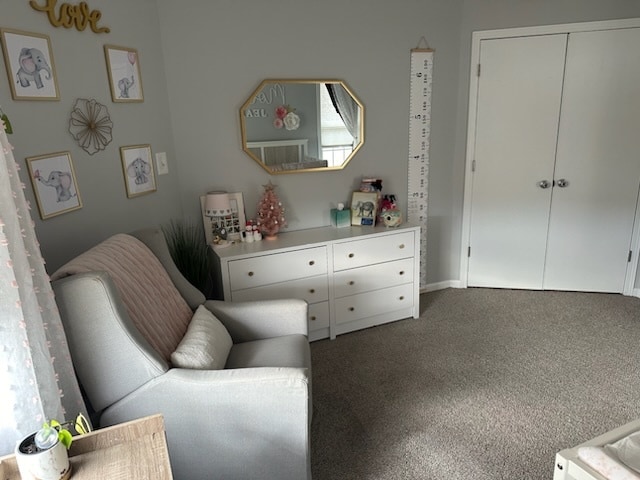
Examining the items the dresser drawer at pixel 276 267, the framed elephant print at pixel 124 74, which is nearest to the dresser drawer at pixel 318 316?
the dresser drawer at pixel 276 267

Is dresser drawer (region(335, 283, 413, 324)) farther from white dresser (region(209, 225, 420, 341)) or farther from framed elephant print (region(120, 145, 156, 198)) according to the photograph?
framed elephant print (region(120, 145, 156, 198))

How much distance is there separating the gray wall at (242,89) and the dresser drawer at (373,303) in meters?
0.61

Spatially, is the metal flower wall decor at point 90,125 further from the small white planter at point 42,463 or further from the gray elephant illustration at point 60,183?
the small white planter at point 42,463

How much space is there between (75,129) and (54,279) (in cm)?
81

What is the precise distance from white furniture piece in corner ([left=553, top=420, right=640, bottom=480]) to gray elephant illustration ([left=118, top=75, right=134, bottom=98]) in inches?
93.5

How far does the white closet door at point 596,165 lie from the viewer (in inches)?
122

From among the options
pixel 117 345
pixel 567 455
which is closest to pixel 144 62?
pixel 117 345

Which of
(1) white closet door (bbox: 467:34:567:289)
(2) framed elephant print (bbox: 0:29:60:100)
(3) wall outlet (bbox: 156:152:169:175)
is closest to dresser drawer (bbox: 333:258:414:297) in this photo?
(1) white closet door (bbox: 467:34:567:289)

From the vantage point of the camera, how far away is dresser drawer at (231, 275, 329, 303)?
2586 mm

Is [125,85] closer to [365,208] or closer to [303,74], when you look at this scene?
[303,74]

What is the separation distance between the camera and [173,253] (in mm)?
2533

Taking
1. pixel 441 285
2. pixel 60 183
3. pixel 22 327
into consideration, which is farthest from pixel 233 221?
pixel 441 285

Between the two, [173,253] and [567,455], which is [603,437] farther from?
[173,253]

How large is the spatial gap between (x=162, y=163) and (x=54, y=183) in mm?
824
